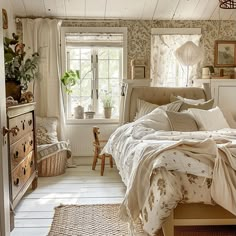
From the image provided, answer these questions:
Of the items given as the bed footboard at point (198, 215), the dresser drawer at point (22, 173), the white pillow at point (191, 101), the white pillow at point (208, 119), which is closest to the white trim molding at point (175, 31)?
the white pillow at point (191, 101)

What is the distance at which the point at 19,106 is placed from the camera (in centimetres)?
314

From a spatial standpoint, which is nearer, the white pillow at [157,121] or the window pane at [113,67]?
the white pillow at [157,121]

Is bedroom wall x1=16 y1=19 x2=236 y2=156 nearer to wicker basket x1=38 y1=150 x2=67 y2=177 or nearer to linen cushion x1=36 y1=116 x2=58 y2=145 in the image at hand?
linen cushion x1=36 y1=116 x2=58 y2=145

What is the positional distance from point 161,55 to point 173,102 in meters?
1.09

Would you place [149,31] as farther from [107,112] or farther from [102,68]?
[107,112]

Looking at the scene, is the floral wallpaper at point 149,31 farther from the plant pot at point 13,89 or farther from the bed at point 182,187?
the bed at point 182,187

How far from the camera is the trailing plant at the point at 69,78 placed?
490 centimetres

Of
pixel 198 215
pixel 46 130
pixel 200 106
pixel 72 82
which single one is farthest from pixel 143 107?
pixel 198 215

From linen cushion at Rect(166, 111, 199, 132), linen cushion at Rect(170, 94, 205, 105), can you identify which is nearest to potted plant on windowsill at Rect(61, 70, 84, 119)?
linen cushion at Rect(170, 94, 205, 105)

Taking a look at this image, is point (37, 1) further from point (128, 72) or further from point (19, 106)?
point (19, 106)

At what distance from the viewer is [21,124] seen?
128 inches

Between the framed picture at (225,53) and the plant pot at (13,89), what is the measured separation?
3248 mm

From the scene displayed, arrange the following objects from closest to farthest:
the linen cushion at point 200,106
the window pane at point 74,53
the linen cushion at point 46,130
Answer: the linen cushion at point 200,106
the linen cushion at point 46,130
the window pane at point 74,53

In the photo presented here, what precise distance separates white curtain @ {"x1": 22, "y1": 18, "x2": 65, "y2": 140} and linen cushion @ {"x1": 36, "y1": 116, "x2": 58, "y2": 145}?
0.16 meters
